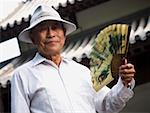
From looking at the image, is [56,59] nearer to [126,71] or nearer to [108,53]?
[108,53]

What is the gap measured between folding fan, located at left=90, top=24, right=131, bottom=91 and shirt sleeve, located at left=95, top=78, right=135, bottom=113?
8 centimetres

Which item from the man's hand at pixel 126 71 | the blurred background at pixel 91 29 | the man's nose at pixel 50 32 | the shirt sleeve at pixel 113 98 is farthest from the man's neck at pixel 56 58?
the blurred background at pixel 91 29

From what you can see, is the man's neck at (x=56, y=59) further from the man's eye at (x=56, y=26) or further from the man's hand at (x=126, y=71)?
the man's hand at (x=126, y=71)

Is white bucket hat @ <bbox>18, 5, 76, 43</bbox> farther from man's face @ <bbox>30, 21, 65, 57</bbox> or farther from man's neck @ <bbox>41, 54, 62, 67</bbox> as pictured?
man's neck @ <bbox>41, 54, 62, 67</bbox>

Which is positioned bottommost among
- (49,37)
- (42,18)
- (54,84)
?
(54,84)

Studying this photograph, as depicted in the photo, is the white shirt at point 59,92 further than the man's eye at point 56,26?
No

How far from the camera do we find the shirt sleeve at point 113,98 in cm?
240

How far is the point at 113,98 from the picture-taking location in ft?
8.09

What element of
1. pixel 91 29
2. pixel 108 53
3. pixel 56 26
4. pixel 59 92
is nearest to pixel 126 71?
pixel 108 53

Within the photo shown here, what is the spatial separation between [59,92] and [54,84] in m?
0.06

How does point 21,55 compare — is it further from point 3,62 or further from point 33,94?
point 33,94

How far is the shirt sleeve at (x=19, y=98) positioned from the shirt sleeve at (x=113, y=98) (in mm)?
417

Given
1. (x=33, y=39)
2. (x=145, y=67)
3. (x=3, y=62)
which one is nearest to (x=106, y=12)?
(x=145, y=67)

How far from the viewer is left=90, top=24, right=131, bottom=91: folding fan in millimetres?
2283
